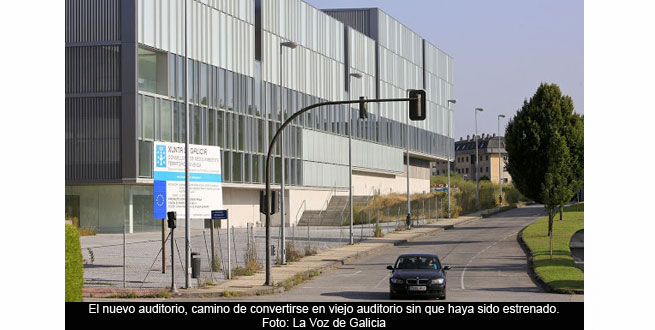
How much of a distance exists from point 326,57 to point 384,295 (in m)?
54.2

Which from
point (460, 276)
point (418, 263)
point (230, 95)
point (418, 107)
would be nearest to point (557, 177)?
point (460, 276)

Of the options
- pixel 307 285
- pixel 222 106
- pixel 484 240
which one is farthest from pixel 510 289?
pixel 222 106

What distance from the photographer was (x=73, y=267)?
2048cm

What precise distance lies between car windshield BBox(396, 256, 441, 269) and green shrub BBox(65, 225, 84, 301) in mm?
10919

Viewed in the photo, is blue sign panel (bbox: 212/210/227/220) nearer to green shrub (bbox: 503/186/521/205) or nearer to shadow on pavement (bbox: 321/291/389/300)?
shadow on pavement (bbox: 321/291/389/300)

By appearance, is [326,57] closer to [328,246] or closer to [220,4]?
[220,4]

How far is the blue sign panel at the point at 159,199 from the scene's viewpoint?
31.3 metres

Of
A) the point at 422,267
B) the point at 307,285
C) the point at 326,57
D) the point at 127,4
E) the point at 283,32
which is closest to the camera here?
the point at 422,267

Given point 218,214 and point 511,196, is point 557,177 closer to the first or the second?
point 218,214

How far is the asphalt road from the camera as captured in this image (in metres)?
27.8

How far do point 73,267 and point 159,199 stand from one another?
36.5 ft

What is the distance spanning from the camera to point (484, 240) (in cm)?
5644

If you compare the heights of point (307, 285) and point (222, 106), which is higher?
point (222, 106)

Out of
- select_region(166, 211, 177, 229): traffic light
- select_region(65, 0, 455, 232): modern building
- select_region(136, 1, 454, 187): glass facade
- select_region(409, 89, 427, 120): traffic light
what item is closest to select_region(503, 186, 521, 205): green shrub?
select_region(136, 1, 454, 187): glass facade
